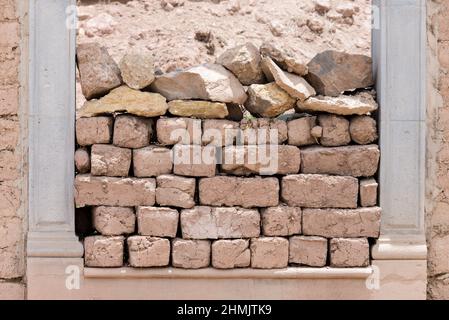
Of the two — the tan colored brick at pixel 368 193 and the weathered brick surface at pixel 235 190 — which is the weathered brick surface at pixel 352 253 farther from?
the weathered brick surface at pixel 235 190

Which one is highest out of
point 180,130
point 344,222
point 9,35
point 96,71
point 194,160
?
point 9,35

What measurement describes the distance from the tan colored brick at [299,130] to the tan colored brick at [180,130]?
622 mm

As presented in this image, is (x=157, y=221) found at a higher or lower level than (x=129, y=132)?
lower

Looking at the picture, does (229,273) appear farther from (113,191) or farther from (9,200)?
(9,200)

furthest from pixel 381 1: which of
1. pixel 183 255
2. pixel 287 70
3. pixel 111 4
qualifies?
pixel 111 4

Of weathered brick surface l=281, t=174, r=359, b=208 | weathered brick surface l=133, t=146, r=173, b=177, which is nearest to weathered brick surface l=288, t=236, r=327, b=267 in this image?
weathered brick surface l=281, t=174, r=359, b=208

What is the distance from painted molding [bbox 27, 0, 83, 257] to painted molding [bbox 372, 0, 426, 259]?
210 centimetres

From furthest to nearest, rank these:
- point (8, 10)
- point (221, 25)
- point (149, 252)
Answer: point (221, 25)
point (8, 10)
point (149, 252)

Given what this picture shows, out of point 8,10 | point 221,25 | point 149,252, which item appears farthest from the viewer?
point 221,25

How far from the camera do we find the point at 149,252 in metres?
4.85

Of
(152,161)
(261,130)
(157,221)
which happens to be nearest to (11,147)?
(152,161)

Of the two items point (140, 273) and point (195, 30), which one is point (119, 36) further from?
point (140, 273)

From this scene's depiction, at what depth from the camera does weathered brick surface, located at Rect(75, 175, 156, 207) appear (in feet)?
15.9

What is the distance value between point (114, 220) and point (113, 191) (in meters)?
0.20
